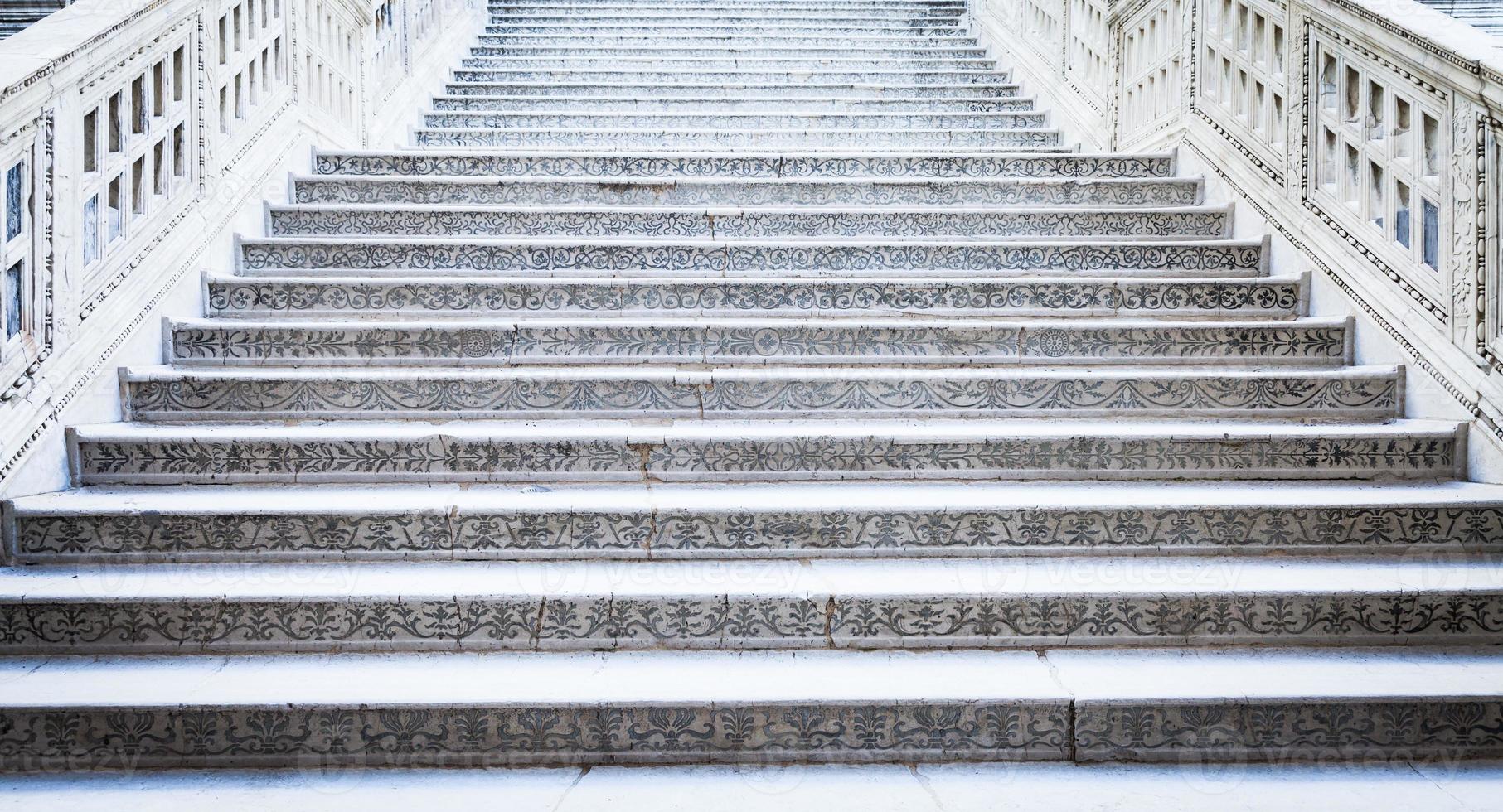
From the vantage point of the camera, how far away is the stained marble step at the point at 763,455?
8.28 feet

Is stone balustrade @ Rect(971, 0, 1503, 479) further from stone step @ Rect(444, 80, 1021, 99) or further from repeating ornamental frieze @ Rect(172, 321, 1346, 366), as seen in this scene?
stone step @ Rect(444, 80, 1021, 99)

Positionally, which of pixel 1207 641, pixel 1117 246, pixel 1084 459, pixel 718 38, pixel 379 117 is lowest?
pixel 1207 641

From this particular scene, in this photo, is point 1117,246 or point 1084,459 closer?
point 1084,459

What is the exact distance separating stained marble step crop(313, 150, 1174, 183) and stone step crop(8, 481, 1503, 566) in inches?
80.1

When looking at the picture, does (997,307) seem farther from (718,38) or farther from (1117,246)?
(718,38)

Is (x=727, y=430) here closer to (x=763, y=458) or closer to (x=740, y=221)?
(x=763, y=458)

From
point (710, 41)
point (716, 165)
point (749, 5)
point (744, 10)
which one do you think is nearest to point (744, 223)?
point (716, 165)

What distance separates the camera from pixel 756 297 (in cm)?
323

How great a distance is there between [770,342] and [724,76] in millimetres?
3382

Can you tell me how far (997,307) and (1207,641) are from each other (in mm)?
1414

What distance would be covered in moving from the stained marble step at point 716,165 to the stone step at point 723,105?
1249 millimetres

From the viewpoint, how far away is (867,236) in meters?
3.68

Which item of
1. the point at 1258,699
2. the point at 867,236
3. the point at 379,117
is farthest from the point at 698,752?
the point at 379,117

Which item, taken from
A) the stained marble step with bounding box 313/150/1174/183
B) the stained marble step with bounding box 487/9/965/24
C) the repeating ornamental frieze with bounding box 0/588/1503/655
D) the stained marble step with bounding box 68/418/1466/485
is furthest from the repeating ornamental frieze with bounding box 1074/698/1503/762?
the stained marble step with bounding box 487/9/965/24
